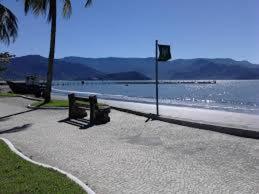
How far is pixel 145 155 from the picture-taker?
1024 cm

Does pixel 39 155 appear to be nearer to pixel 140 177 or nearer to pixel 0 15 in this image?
pixel 140 177

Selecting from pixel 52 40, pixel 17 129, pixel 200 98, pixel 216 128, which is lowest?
pixel 200 98

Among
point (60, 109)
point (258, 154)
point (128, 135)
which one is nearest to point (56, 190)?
point (258, 154)

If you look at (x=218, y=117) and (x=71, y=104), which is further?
(x=218, y=117)

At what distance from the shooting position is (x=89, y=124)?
647 inches

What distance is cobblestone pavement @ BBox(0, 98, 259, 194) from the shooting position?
24.9 feet

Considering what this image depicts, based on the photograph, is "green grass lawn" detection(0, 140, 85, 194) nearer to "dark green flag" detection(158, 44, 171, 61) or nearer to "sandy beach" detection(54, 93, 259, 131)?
"sandy beach" detection(54, 93, 259, 131)

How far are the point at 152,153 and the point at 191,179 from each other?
2694mm

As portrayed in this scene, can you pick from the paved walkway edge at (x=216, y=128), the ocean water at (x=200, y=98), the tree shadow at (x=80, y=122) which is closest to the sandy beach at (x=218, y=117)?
the paved walkway edge at (x=216, y=128)

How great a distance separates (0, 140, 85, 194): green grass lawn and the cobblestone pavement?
530 millimetres

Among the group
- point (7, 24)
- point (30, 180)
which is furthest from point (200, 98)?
point (30, 180)

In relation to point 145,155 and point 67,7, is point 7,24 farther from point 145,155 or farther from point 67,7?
point 145,155

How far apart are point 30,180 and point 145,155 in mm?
3437

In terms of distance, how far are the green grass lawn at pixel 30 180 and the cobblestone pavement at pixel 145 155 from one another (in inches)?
20.9
